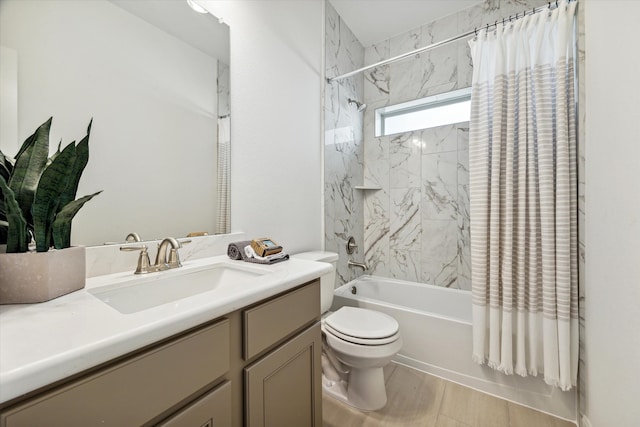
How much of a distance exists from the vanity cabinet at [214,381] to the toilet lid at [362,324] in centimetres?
44

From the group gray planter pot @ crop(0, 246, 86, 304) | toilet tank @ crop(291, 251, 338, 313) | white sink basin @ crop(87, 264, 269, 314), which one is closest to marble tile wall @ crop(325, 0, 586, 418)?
toilet tank @ crop(291, 251, 338, 313)

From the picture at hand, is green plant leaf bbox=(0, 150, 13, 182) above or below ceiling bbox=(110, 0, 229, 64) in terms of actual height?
below

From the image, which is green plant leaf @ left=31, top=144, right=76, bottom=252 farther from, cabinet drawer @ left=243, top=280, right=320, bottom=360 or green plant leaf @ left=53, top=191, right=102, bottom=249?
cabinet drawer @ left=243, top=280, right=320, bottom=360

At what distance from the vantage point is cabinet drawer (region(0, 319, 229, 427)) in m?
0.40

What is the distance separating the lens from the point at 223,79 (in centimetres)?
132

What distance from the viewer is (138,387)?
1.62 ft

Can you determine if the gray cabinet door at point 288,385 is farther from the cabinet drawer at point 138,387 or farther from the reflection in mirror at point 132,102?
the reflection in mirror at point 132,102

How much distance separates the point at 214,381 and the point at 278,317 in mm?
239

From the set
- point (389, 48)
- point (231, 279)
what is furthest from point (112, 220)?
point (389, 48)

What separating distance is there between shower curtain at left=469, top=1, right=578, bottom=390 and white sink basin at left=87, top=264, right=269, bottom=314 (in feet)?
4.52

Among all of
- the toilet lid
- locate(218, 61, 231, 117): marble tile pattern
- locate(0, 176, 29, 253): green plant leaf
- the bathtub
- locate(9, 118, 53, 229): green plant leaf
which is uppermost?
locate(218, 61, 231, 117): marble tile pattern

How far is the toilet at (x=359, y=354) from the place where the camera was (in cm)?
137

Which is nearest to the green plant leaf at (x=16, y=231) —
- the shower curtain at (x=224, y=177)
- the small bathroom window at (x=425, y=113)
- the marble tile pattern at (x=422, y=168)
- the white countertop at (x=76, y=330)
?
the white countertop at (x=76, y=330)

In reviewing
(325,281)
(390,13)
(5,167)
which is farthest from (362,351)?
(390,13)
